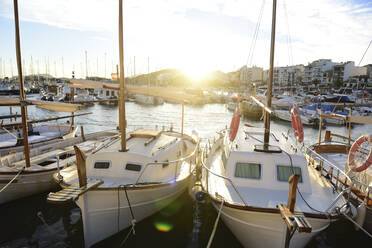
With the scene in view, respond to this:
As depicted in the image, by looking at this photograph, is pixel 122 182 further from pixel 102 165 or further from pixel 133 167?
pixel 102 165

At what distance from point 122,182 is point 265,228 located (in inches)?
209

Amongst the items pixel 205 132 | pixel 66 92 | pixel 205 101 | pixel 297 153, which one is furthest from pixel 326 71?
pixel 297 153

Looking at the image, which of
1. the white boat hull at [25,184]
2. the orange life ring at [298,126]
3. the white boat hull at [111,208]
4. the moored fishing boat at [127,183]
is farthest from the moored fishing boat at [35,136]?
the orange life ring at [298,126]

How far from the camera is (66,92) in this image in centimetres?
6600

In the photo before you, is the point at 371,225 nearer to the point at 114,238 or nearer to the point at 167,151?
the point at 167,151

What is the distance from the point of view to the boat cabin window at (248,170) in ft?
28.9

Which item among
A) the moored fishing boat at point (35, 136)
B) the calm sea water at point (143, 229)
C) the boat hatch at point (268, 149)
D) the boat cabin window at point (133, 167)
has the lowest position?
the calm sea water at point (143, 229)

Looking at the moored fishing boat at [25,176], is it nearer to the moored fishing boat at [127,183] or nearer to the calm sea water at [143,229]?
the calm sea water at [143,229]

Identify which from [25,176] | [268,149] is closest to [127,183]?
[268,149]

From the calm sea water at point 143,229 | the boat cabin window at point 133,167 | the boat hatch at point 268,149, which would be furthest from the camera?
the boat cabin window at point 133,167

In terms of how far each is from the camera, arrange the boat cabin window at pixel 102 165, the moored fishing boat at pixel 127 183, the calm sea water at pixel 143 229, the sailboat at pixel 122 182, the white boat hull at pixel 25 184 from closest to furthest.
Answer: the sailboat at pixel 122 182 < the moored fishing boat at pixel 127 183 < the calm sea water at pixel 143 229 < the boat cabin window at pixel 102 165 < the white boat hull at pixel 25 184

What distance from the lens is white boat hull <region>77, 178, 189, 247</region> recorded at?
794 centimetres

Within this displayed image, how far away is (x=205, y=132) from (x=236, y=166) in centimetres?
2406

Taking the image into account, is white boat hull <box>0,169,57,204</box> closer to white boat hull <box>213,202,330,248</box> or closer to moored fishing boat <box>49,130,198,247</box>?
→ moored fishing boat <box>49,130,198,247</box>
